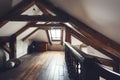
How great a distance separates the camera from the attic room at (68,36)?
2541mm

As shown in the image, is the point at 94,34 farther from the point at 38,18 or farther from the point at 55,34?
the point at 55,34

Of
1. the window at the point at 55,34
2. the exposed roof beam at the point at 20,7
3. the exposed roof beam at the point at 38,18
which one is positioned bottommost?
the window at the point at 55,34

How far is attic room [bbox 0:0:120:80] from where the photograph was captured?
2.54 metres

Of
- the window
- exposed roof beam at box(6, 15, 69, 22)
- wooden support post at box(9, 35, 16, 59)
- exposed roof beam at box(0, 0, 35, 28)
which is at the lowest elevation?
wooden support post at box(9, 35, 16, 59)

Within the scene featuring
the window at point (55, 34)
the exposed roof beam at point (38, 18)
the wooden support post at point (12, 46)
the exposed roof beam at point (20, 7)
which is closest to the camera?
the exposed roof beam at point (38, 18)

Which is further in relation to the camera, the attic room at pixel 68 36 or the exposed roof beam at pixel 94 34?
the exposed roof beam at pixel 94 34

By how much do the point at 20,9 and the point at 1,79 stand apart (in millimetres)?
2664

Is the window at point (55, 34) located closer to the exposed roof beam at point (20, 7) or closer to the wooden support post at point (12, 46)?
the wooden support post at point (12, 46)

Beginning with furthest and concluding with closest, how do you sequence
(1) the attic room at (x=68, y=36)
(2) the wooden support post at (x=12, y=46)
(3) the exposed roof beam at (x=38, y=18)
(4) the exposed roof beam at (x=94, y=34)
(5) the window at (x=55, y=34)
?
(5) the window at (x=55, y=34)
(2) the wooden support post at (x=12, y=46)
(3) the exposed roof beam at (x=38, y=18)
(4) the exposed roof beam at (x=94, y=34)
(1) the attic room at (x=68, y=36)

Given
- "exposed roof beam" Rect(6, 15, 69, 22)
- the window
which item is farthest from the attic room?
the window

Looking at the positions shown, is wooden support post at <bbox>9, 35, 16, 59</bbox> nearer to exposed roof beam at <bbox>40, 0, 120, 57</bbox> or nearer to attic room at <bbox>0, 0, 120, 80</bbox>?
attic room at <bbox>0, 0, 120, 80</bbox>

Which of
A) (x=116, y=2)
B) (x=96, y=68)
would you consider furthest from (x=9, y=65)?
(x=96, y=68)

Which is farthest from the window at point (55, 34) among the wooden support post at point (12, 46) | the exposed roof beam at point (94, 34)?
the exposed roof beam at point (94, 34)

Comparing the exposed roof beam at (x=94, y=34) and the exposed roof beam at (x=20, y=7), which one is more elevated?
the exposed roof beam at (x=20, y=7)
